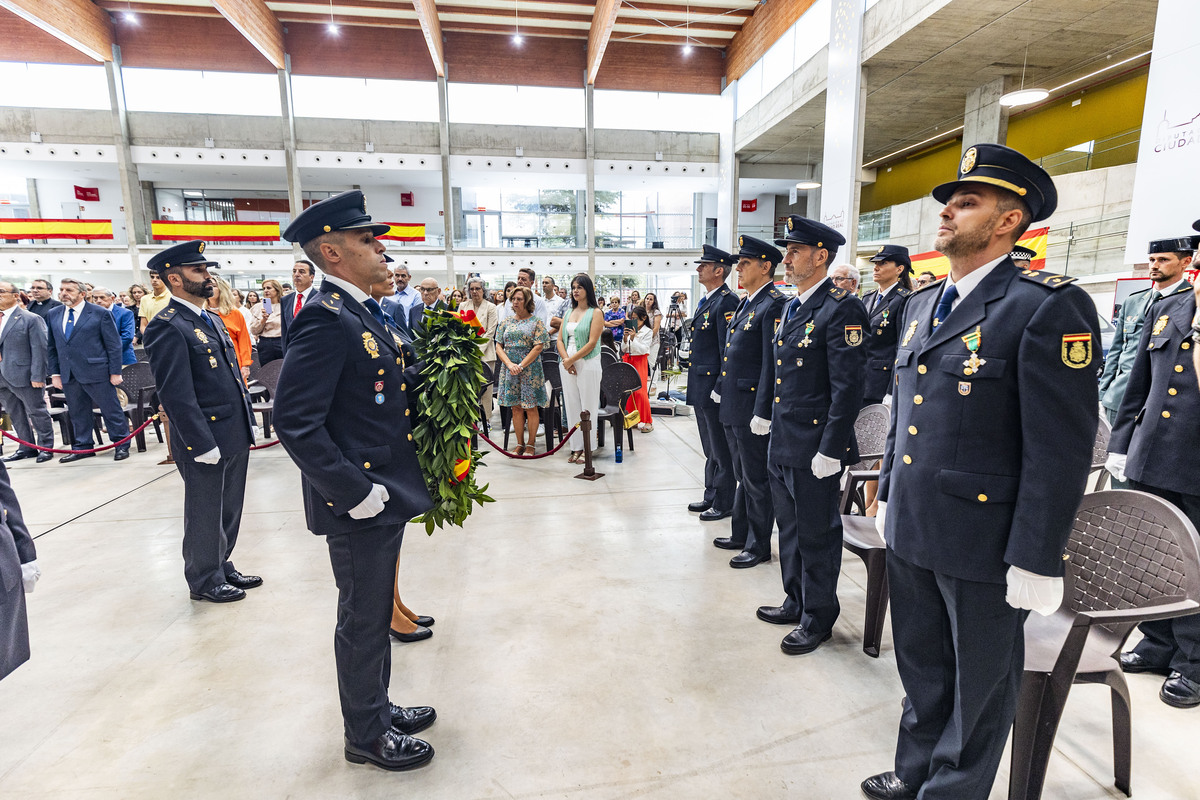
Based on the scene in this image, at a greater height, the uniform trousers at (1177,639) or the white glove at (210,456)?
the white glove at (210,456)

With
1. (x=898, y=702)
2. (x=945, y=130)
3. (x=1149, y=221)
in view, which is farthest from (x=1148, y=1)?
(x=898, y=702)

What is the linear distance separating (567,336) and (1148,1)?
1040 cm

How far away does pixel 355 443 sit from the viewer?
190 cm

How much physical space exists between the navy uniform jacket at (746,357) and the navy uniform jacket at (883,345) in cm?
158

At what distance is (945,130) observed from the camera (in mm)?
16219

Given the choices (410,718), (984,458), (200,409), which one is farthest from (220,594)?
(984,458)

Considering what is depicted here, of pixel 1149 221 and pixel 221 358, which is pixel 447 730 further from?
pixel 1149 221

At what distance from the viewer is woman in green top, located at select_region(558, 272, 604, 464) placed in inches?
227

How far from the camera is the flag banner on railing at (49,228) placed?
58.0ft

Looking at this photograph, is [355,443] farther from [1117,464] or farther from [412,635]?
[1117,464]

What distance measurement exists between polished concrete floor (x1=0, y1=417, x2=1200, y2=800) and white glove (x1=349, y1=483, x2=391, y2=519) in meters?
1.02

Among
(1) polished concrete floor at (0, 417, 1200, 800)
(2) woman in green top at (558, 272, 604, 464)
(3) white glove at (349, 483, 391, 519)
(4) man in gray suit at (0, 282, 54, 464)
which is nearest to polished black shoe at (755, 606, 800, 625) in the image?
(1) polished concrete floor at (0, 417, 1200, 800)

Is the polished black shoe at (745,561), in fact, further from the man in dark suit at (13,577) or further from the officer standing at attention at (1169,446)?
the man in dark suit at (13,577)

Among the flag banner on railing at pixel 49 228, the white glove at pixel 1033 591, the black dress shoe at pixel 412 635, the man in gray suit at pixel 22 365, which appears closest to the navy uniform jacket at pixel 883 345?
the white glove at pixel 1033 591
